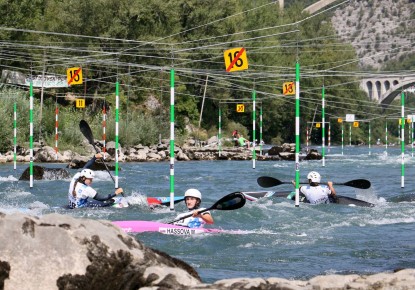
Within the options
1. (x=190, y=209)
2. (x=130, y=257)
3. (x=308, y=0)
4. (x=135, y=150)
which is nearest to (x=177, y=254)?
(x=190, y=209)

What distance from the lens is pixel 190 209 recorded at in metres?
14.5

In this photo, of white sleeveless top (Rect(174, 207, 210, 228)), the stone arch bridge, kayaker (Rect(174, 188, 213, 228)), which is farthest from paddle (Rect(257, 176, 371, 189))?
the stone arch bridge

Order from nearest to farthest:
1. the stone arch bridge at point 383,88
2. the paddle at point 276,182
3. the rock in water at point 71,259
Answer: the rock in water at point 71,259, the paddle at point 276,182, the stone arch bridge at point 383,88

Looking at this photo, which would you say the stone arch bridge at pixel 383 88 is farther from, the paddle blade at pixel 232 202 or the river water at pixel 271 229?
the paddle blade at pixel 232 202

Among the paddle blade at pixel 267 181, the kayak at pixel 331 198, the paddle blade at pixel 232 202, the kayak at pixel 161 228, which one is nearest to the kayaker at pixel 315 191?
the kayak at pixel 331 198

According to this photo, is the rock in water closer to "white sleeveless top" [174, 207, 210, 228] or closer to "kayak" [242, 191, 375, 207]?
"white sleeveless top" [174, 207, 210, 228]

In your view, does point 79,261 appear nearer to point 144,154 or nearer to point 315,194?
point 315,194

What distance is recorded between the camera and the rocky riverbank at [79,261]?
705 centimetres

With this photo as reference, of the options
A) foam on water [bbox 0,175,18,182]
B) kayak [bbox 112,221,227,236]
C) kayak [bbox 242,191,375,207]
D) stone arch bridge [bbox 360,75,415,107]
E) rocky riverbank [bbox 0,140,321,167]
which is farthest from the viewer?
stone arch bridge [bbox 360,75,415,107]

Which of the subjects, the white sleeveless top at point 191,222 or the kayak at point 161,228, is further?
the white sleeveless top at point 191,222

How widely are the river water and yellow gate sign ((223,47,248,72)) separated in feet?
10.6

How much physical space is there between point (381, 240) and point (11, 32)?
145 ft

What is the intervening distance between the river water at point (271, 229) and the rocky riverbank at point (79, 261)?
291cm

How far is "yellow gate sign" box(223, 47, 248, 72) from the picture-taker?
24562 mm
